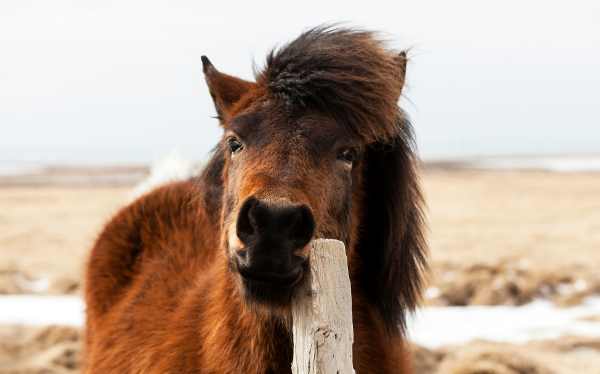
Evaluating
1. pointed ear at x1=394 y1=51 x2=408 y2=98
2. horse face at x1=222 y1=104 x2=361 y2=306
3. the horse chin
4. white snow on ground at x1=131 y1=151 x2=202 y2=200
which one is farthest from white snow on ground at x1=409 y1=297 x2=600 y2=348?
the horse chin

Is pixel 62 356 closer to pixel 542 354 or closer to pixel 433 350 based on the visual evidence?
pixel 433 350

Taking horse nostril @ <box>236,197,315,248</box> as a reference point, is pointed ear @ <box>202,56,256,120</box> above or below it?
above

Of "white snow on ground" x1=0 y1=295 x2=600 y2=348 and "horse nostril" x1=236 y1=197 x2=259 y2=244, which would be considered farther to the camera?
"white snow on ground" x1=0 y1=295 x2=600 y2=348

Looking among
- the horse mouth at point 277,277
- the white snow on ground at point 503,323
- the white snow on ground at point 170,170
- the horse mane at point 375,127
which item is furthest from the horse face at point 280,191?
the white snow on ground at point 503,323

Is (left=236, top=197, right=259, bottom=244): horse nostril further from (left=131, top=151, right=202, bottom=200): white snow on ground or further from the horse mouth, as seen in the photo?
(left=131, top=151, right=202, bottom=200): white snow on ground

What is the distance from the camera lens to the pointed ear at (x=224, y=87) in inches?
Answer: 136

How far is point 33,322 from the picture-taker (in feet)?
30.7

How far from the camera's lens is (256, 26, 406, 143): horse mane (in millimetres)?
3051

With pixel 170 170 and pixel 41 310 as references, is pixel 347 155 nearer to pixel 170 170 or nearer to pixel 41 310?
pixel 170 170

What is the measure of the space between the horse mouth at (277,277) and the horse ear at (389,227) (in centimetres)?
101

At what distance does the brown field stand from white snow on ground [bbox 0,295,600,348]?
1.34ft

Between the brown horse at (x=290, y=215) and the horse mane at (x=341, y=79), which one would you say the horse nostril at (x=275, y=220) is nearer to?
the brown horse at (x=290, y=215)

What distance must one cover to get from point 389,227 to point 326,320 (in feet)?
4.41

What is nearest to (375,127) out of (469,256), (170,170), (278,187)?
(278,187)
